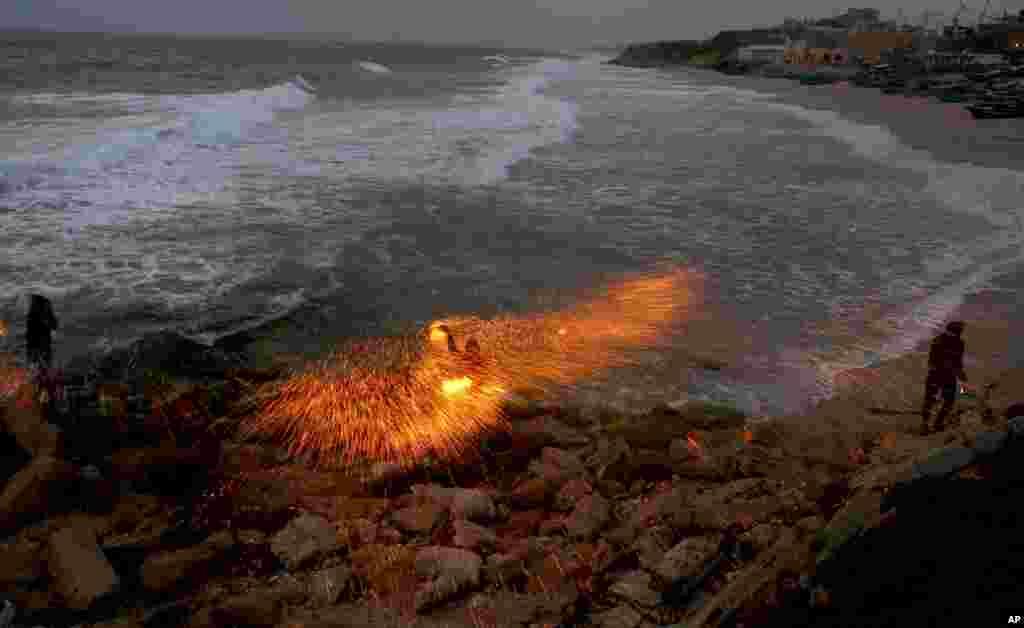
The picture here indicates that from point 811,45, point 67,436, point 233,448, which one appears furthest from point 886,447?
point 811,45

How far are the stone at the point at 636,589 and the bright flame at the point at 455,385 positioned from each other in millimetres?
3414

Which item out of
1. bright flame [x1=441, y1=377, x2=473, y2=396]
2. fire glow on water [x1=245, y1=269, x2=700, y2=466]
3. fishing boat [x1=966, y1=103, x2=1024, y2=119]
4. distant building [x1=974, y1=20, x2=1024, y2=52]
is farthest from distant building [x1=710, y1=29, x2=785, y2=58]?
bright flame [x1=441, y1=377, x2=473, y2=396]

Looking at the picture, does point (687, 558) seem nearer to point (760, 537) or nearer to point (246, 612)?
point (760, 537)

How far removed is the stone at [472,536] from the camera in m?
4.84

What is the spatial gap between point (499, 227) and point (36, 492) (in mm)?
10581

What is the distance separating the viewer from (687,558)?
177 inches

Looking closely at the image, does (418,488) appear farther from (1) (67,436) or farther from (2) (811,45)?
(2) (811,45)

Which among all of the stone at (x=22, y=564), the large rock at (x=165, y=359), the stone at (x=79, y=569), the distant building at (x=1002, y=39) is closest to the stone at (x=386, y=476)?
the stone at (x=79, y=569)

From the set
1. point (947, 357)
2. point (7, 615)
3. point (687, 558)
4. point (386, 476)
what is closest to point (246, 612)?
point (7, 615)

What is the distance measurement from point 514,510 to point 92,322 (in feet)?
23.6

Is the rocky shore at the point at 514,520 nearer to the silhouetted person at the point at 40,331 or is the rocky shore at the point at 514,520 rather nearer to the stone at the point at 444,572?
the stone at the point at 444,572

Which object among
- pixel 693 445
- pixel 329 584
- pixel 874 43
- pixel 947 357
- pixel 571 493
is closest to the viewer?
pixel 329 584

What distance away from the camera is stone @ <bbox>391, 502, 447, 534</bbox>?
16.6 feet

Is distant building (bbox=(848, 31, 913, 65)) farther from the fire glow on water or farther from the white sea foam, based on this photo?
the fire glow on water
